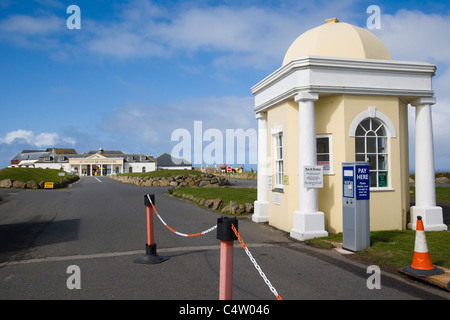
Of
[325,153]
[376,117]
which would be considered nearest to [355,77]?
[376,117]

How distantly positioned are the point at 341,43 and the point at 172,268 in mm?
7831

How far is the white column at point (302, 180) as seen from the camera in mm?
9266

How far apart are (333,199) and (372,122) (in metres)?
2.41

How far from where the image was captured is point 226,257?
377 centimetres

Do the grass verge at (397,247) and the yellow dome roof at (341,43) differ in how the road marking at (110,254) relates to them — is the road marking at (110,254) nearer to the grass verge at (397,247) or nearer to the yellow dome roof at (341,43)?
the grass verge at (397,247)

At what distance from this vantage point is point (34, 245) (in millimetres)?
8914

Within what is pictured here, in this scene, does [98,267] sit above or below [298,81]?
below

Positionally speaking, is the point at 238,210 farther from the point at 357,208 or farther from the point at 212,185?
the point at 212,185

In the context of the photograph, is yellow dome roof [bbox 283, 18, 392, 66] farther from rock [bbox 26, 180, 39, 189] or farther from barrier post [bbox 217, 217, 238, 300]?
rock [bbox 26, 180, 39, 189]

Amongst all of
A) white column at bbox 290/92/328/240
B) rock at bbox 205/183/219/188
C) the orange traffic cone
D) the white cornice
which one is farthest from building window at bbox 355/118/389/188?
rock at bbox 205/183/219/188

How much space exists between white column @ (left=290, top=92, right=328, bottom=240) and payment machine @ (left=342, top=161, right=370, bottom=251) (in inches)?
48.2
